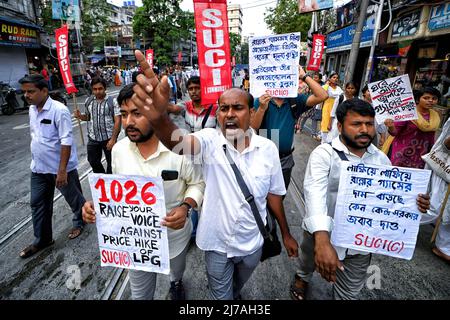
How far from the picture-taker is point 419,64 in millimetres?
9688

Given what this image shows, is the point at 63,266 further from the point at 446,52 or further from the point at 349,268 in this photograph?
the point at 446,52

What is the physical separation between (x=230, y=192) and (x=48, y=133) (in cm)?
242

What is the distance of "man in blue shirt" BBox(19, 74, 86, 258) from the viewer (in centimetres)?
281

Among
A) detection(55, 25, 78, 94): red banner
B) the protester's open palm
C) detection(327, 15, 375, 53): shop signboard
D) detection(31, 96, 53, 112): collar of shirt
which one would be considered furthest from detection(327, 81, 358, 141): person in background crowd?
detection(327, 15, 375, 53): shop signboard

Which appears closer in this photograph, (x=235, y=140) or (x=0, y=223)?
(x=235, y=140)

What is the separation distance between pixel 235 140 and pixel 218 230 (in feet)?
1.99

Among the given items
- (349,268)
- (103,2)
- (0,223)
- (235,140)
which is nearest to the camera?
(235,140)

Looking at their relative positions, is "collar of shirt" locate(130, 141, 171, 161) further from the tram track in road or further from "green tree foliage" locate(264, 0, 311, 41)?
"green tree foliage" locate(264, 0, 311, 41)

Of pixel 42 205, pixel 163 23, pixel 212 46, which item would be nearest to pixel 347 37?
pixel 212 46

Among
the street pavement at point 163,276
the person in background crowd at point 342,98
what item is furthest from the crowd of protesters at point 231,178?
the person in background crowd at point 342,98

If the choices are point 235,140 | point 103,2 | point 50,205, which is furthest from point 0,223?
point 103,2

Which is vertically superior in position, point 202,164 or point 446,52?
point 446,52

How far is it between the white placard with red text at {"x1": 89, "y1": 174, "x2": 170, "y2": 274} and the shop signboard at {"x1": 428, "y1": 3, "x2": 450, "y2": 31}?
32.4 feet

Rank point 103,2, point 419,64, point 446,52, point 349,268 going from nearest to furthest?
1. point 349,268
2. point 446,52
3. point 419,64
4. point 103,2
